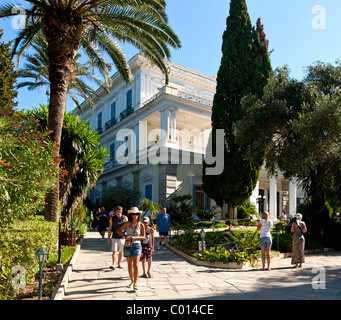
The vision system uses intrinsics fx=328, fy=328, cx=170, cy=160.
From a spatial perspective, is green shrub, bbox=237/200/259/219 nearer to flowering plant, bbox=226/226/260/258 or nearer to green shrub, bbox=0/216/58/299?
flowering plant, bbox=226/226/260/258

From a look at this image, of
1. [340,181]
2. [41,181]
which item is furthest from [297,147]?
[41,181]

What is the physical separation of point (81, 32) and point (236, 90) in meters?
11.6

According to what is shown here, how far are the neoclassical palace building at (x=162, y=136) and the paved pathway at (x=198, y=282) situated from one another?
11.1 m

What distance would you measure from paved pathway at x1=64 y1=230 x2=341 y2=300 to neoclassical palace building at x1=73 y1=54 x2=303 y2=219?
11075 millimetres

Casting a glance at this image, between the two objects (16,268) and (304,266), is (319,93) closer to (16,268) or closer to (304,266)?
(304,266)

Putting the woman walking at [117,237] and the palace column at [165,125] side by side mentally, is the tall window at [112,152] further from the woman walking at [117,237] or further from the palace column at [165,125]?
the woman walking at [117,237]

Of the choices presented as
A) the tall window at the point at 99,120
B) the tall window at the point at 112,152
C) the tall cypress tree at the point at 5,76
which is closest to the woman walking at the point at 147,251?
the tall cypress tree at the point at 5,76

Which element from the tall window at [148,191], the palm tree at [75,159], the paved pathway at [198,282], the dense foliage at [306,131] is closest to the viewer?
the paved pathway at [198,282]

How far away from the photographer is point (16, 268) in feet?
18.5

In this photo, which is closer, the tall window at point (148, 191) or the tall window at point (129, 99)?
the tall window at point (148, 191)

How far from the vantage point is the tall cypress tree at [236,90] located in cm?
1984

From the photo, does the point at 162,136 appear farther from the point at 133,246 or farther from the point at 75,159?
the point at 133,246

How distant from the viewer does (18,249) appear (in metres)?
5.77
